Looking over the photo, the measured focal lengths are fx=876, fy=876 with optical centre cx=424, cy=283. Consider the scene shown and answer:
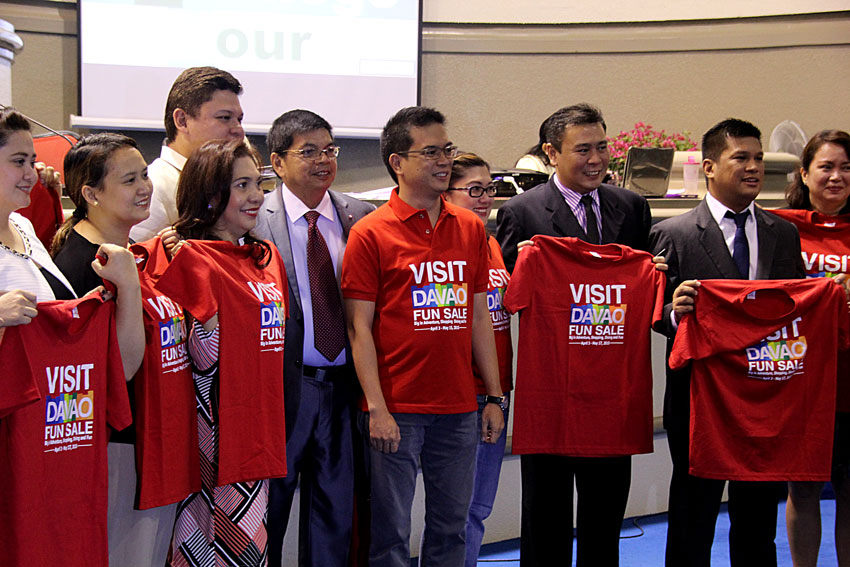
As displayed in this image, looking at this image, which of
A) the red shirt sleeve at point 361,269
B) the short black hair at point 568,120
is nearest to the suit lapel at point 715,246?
the short black hair at point 568,120

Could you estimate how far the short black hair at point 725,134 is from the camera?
128 inches

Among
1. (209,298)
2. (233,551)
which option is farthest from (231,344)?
(233,551)

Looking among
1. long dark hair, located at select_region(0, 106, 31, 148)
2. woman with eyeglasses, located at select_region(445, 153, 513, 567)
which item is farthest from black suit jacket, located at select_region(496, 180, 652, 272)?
long dark hair, located at select_region(0, 106, 31, 148)

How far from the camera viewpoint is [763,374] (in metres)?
3.07

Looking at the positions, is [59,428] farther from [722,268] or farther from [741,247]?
[741,247]

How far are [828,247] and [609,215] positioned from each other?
94cm

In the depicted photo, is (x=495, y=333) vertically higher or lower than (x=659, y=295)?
lower

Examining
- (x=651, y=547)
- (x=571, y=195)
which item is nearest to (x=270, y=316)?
(x=571, y=195)

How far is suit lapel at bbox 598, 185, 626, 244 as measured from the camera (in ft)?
10.6

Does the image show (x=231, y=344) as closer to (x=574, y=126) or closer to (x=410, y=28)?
(x=574, y=126)

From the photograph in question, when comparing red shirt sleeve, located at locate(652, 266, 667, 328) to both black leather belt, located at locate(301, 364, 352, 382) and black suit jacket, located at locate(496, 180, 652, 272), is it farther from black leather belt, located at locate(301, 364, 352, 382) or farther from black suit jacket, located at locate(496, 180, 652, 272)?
black leather belt, located at locate(301, 364, 352, 382)

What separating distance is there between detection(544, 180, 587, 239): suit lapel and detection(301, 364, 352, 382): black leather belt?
94 centimetres

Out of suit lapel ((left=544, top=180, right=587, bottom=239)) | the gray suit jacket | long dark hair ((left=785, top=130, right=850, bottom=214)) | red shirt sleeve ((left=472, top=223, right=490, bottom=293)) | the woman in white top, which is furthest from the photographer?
long dark hair ((left=785, top=130, right=850, bottom=214))

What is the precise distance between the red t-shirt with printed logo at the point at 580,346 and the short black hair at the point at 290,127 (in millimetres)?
852
